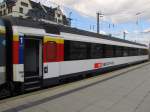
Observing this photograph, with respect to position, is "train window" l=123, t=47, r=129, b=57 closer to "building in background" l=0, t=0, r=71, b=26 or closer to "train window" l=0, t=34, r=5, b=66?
"building in background" l=0, t=0, r=71, b=26

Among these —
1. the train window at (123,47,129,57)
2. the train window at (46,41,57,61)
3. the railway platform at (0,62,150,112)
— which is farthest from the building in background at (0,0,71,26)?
the train window at (123,47,129,57)

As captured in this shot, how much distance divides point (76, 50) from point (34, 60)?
3.67 metres

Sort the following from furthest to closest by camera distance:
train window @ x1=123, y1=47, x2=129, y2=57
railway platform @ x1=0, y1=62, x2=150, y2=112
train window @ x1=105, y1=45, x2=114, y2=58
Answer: train window @ x1=123, y1=47, x2=129, y2=57, train window @ x1=105, y1=45, x2=114, y2=58, railway platform @ x1=0, y1=62, x2=150, y2=112

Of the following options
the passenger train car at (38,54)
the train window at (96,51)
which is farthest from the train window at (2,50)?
the train window at (96,51)

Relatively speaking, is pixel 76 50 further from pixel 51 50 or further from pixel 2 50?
pixel 2 50

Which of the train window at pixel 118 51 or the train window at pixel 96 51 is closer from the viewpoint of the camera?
the train window at pixel 96 51

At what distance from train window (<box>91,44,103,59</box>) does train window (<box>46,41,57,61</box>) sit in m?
5.26

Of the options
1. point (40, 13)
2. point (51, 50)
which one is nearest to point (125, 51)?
point (40, 13)

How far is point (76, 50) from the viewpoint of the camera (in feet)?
48.6

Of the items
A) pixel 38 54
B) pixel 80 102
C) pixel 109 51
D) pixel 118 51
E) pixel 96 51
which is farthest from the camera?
pixel 118 51

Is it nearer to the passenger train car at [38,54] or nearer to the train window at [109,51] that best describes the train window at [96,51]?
the passenger train car at [38,54]

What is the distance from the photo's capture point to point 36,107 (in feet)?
27.0

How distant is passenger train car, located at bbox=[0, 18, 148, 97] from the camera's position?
9.80 m

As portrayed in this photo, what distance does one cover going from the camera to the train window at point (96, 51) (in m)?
17.4
